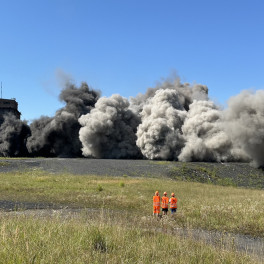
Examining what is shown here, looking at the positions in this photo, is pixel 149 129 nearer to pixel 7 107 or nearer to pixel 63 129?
pixel 63 129

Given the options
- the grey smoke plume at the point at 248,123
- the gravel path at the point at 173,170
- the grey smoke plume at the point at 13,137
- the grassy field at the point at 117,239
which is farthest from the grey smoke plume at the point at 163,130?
the grassy field at the point at 117,239

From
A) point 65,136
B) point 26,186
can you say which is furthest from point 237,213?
point 65,136

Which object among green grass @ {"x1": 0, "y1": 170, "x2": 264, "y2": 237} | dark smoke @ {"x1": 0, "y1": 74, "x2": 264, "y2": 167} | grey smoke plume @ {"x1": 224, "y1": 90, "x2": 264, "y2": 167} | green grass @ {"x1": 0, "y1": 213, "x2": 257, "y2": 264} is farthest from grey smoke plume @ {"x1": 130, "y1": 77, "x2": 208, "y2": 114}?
green grass @ {"x1": 0, "y1": 213, "x2": 257, "y2": 264}

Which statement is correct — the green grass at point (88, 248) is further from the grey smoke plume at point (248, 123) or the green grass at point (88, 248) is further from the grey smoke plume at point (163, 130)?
the grey smoke plume at point (163, 130)

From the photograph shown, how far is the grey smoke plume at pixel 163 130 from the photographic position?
196 feet

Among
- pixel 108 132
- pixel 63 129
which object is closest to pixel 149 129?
pixel 108 132

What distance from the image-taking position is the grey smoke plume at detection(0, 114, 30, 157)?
7100cm

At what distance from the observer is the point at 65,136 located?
7050cm

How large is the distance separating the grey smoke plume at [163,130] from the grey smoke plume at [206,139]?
214 cm

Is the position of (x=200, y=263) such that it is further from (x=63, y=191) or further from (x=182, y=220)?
(x=63, y=191)

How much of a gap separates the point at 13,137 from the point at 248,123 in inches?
1999

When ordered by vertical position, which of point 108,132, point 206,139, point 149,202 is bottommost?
point 149,202

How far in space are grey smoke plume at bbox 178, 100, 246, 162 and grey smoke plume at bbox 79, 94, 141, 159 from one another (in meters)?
13.2

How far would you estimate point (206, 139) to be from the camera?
57625 mm
